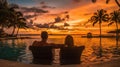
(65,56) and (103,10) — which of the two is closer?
(65,56)

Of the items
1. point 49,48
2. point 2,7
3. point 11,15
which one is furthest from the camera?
point 11,15

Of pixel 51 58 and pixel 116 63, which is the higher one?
pixel 116 63

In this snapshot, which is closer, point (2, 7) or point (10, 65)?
point (10, 65)

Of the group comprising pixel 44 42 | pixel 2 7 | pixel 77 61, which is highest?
pixel 2 7

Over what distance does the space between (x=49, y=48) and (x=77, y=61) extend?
103 inches

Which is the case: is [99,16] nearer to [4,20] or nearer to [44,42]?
[4,20]

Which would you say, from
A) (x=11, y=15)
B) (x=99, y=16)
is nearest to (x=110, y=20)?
(x=99, y=16)

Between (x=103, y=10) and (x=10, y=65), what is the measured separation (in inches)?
4352

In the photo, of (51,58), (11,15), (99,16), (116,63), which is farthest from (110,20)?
(116,63)

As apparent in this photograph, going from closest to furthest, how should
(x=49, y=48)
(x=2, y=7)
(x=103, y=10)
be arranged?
(x=49, y=48) → (x=2, y=7) → (x=103, y=10)

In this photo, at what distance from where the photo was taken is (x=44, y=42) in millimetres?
23156

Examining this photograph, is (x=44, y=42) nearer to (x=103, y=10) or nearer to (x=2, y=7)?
(x=2, y=7)

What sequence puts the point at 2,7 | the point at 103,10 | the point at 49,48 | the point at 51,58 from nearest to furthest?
the point at 49,48
the point at 51,58
the point at 2,7
the point at 103,10

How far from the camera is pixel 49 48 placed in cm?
2312
